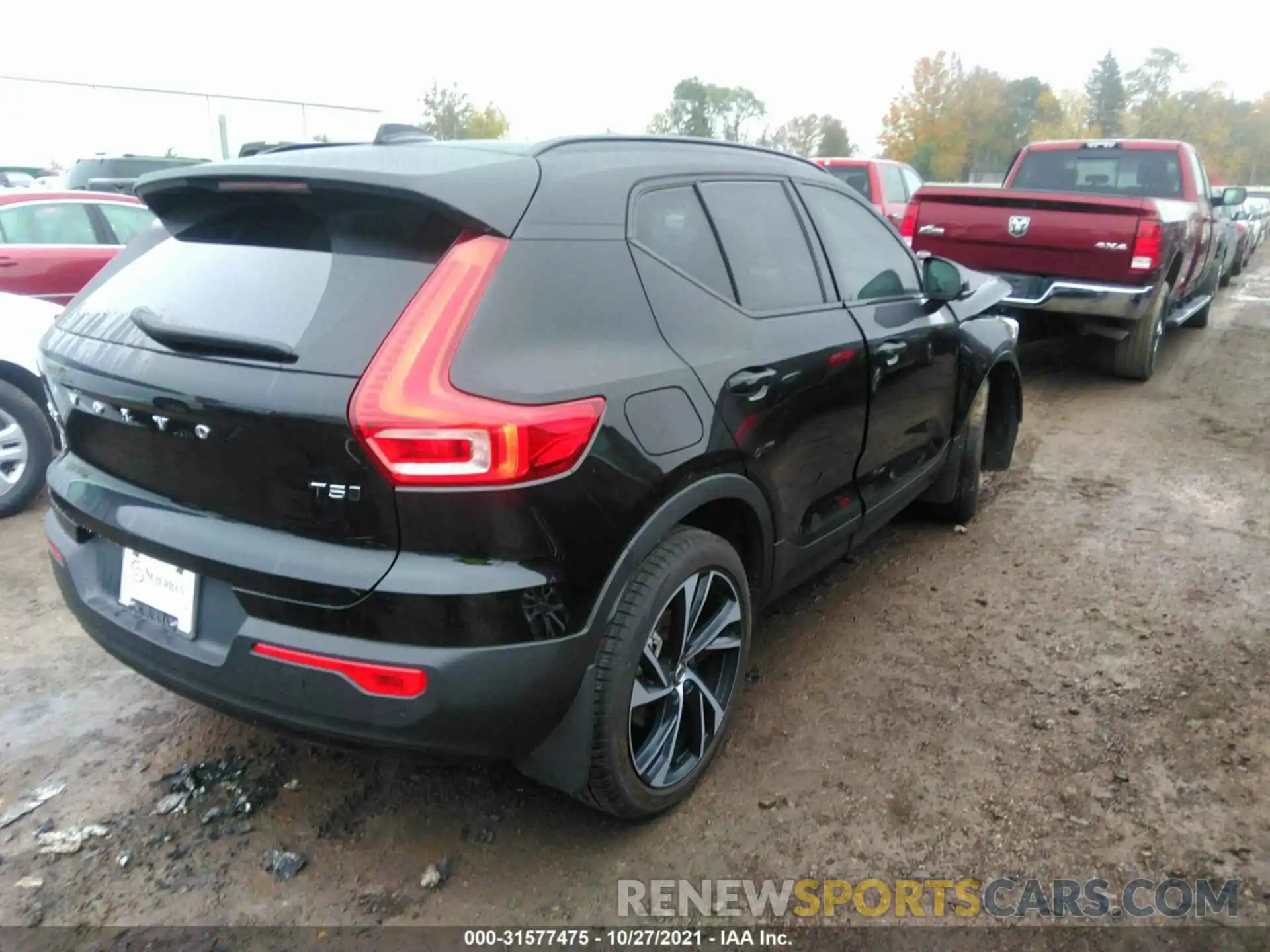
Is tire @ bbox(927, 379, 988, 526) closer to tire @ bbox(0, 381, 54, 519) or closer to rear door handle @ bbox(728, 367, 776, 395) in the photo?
rear door handle @ bbox(728, 367, 776, 395)

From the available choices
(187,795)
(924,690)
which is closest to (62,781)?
(187,795)

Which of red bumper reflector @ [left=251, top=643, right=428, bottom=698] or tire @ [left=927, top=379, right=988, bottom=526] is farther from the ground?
red bumper reflector @ [left=251, top=643, right=428, bottom=698]

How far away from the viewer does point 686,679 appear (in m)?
→ 2.69

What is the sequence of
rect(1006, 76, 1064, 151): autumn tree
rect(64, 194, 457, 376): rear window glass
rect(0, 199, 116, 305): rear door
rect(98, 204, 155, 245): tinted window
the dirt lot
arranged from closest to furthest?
rect(64, 194, 457, 376): rear window glass
the dirt lot
rect(0, 199, 116, 305): rear door
rect(98, 204, 155, 245): tinted window
rect(1006, 76, 1064, 151): autumn tree

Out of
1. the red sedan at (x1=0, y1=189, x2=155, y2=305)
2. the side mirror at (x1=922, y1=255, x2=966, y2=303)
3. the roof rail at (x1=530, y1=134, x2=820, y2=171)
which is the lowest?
the red sedan at (x1=0, y1=189, x2=155, y2=305)

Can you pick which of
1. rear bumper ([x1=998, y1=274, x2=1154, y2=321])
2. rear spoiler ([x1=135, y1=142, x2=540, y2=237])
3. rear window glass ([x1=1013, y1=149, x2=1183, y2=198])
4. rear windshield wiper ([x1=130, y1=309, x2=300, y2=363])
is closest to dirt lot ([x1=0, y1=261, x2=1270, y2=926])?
rear windshield wiper ([x1=130, y1=309, x2=300, y2=363])

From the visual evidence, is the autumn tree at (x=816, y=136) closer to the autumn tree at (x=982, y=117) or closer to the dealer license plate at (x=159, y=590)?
the autumn tree at (x=982, y=117)

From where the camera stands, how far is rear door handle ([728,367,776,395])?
8.68ft

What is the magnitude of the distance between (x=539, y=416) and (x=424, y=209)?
1.78ft

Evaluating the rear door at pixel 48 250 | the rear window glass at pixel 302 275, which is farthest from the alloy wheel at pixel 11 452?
the rear window glass at pixel 302 275

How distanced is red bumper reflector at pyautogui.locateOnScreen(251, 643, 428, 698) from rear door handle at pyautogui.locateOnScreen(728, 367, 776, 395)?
45.3 inches

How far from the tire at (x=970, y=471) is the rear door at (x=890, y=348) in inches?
16.4

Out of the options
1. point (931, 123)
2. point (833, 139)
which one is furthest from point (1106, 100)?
point (931, 123)

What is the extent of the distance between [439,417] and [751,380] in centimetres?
105
